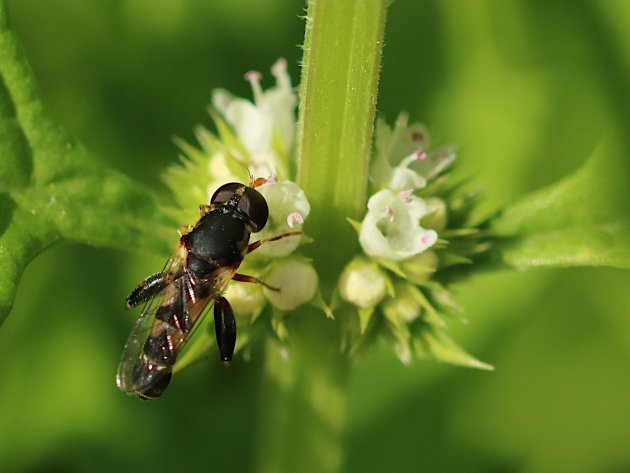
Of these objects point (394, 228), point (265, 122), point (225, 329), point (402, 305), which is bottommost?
point (225, 329)

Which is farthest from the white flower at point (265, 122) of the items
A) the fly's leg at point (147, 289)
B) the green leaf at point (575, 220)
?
the green leaf at point (575, 220)

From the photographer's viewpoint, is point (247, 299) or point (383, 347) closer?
point (247, 299)

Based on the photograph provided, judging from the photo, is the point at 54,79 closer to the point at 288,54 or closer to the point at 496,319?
the point at 288,54

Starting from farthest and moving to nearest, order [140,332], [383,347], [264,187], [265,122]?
[383,347] → [265,122] → [140,332] → [264,187]

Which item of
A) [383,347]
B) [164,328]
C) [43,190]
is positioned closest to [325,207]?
[164,328]

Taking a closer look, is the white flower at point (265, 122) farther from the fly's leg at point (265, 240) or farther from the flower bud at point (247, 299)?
the flower bud at point (247, 299)

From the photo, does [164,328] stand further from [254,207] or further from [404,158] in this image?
[404,158]
